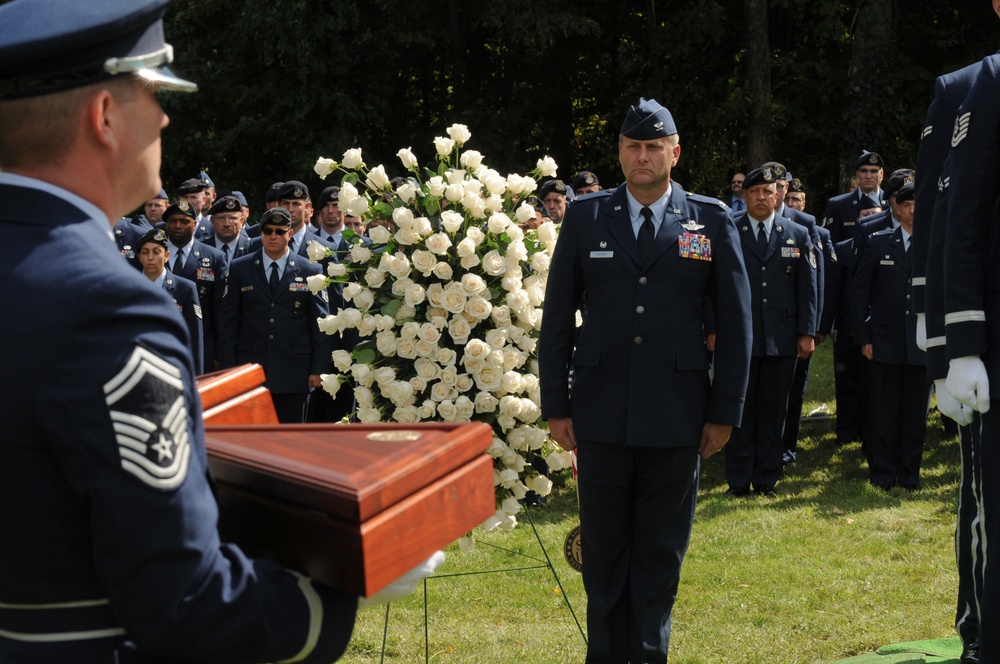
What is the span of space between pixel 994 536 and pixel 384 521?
2.16 meters

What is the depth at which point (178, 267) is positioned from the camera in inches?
379

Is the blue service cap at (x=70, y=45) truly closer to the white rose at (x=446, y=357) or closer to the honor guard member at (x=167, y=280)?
the white rose at (x=446, y=357)

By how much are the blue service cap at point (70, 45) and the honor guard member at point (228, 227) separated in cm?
933

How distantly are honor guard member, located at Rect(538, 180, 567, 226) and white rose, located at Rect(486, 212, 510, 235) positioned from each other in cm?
652

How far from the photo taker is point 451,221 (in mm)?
4410

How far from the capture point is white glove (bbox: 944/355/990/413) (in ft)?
10.2

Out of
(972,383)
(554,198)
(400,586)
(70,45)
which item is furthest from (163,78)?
(554,198)

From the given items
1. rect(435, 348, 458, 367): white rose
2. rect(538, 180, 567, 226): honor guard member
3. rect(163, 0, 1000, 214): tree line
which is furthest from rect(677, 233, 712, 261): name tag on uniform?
rect(163, 0, 1000, 214): tree line

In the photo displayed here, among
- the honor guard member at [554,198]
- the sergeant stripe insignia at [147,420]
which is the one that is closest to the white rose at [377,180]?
the sergeant stripe insignia at [147,420]

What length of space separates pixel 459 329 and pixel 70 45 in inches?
114

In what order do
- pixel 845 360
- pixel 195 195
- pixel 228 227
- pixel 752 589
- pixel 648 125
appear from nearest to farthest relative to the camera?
1. pixel 648 125
2. pixel 752 589
3. pixel 845 360
4. pixel 228 227
5. pixel 195 195

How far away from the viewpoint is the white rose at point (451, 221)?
441cm

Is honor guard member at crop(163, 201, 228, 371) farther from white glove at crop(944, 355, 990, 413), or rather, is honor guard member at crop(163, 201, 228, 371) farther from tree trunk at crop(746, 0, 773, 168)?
tree trunk at crop(746, 0, 773, 168)

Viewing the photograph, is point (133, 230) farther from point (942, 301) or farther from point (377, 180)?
point (942, 301)
